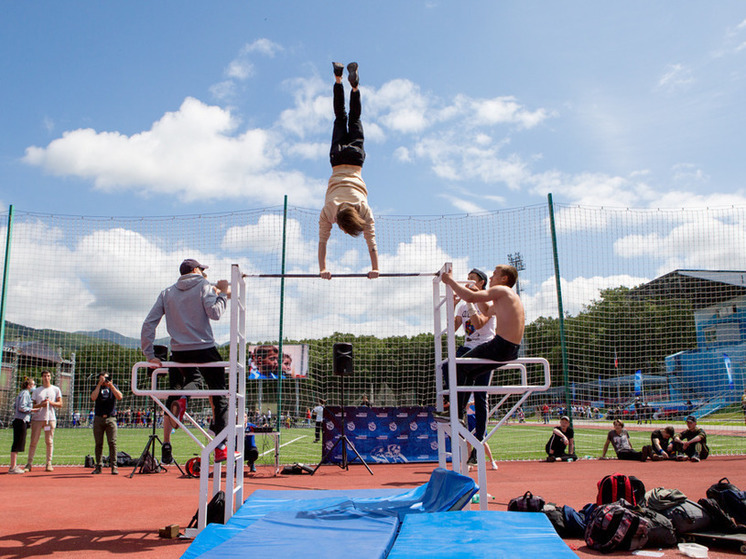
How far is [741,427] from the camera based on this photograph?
2009 centimetres

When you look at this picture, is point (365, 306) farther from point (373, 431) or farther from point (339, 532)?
point (339, 532)

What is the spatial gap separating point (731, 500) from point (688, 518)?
406 mm

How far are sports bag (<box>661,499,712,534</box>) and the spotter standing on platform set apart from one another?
2.96 meters

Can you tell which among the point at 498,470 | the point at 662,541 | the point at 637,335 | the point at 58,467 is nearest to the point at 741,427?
the point at 637,335

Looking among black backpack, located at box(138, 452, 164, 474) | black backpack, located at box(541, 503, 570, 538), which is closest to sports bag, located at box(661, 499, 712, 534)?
black backpack, located at box(541, 503, 570, 538)

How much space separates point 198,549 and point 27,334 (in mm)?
9299

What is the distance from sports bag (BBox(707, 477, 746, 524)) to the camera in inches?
152

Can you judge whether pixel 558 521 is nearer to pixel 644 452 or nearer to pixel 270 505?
pixel 270 505

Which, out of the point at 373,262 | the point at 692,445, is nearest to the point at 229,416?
the point at 373,262

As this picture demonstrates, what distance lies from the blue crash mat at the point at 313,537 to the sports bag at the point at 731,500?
2.39 metres

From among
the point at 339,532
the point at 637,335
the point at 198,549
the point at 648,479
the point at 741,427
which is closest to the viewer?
the point at 198,549

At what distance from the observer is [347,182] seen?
5.43m

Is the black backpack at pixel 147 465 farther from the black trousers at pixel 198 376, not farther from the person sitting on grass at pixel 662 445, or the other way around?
the person sitting on grass at pixel 662 445

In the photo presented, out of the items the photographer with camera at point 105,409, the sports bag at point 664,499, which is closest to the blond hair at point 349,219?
the sports bag at point 664,499
